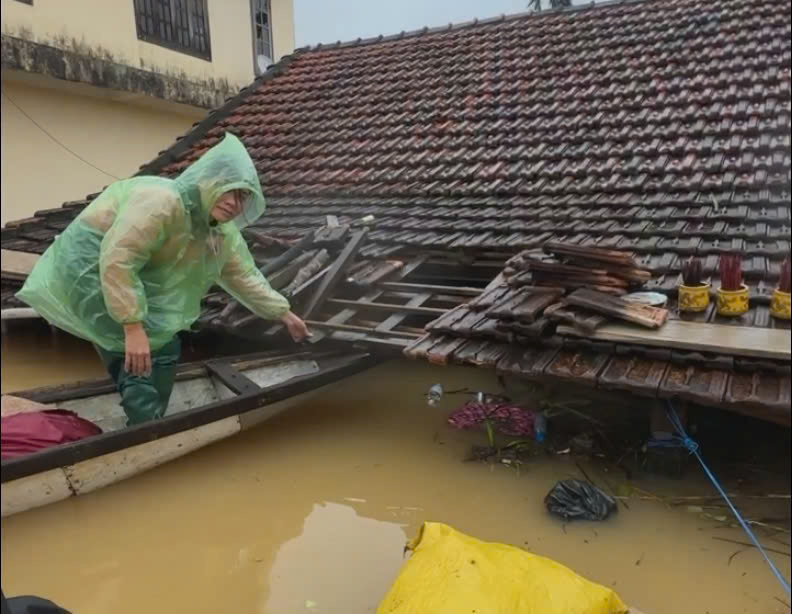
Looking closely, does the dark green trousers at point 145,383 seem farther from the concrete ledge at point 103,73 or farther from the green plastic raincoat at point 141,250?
the concrete ledge at point 103,73

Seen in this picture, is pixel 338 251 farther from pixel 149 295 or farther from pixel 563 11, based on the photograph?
pixel 563 11

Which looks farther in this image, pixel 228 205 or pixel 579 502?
pixel 579 502

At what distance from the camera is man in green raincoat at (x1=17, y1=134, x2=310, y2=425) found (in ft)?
5.31

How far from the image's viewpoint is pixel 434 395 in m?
2.74

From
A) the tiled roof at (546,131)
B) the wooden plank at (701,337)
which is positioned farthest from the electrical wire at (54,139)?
the tiled roof at (546,131)

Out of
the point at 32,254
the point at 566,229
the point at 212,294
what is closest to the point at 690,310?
the point at 566,229

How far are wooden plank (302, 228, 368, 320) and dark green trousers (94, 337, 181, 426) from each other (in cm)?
91

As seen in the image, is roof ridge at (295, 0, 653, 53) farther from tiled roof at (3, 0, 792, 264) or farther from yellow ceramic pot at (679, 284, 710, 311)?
yellow ceramic pot at (679, 284, 710, 311)

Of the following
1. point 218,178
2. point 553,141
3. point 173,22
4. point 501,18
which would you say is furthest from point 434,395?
point 501,18

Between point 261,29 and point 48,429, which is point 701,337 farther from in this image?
point 48,429

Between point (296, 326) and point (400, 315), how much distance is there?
0.56m

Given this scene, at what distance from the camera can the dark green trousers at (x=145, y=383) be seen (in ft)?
7.04

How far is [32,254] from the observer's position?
103 centimetres

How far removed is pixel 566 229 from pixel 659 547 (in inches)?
73.4
